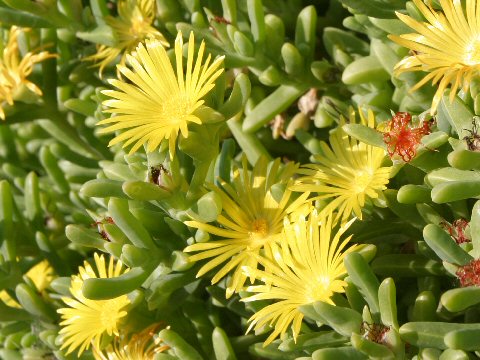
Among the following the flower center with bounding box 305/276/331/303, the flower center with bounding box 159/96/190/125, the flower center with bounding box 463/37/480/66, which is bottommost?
the flower center with bounding box 305/276/331/303

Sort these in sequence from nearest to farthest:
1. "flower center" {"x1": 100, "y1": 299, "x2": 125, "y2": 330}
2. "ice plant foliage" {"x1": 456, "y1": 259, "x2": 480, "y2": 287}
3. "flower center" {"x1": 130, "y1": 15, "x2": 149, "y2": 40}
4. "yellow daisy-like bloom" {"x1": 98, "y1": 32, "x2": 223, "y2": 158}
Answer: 1. "ice plant foliage" {"x1": 456, "y1": 259, "x2": 480, "y2": 287}
2. "yellow daisy-like bloom" {"x1": 98, "y1": 32, "x2": 223, "y2": 158}
3. "flower center" {"x1": 100, "y1": 299, "x2": 125, "y2": 330}
4. "flower center" {"x1": 130, "y1": 15, "x2": 149, "y2": 40}

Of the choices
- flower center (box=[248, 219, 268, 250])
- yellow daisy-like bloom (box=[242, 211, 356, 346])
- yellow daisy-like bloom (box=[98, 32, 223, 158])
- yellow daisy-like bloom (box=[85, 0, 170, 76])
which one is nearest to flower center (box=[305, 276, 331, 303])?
yellow daisy-like bloom (box=[242, 211, 356, 346])

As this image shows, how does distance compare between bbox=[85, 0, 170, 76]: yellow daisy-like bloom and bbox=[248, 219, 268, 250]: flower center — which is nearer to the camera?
bbox=[248, 219, 268, 250]: flower center

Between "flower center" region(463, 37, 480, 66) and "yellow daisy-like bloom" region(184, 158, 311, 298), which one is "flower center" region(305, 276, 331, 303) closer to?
"yellow daisy-like bloom" region(184, 158, 311, 298)

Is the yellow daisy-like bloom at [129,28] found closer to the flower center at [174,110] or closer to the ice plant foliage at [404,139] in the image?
the flower center at [174,110]

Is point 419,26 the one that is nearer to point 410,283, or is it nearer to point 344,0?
point 344,0

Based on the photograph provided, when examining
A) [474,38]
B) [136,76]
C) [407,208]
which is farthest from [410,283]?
[136,76]

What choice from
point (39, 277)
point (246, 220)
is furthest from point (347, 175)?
point (39, 277)

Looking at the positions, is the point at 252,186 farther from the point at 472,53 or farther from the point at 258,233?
the point at 472,53

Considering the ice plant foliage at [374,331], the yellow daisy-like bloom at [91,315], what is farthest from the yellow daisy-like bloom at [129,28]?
the ice plant foliage at [374,331]
